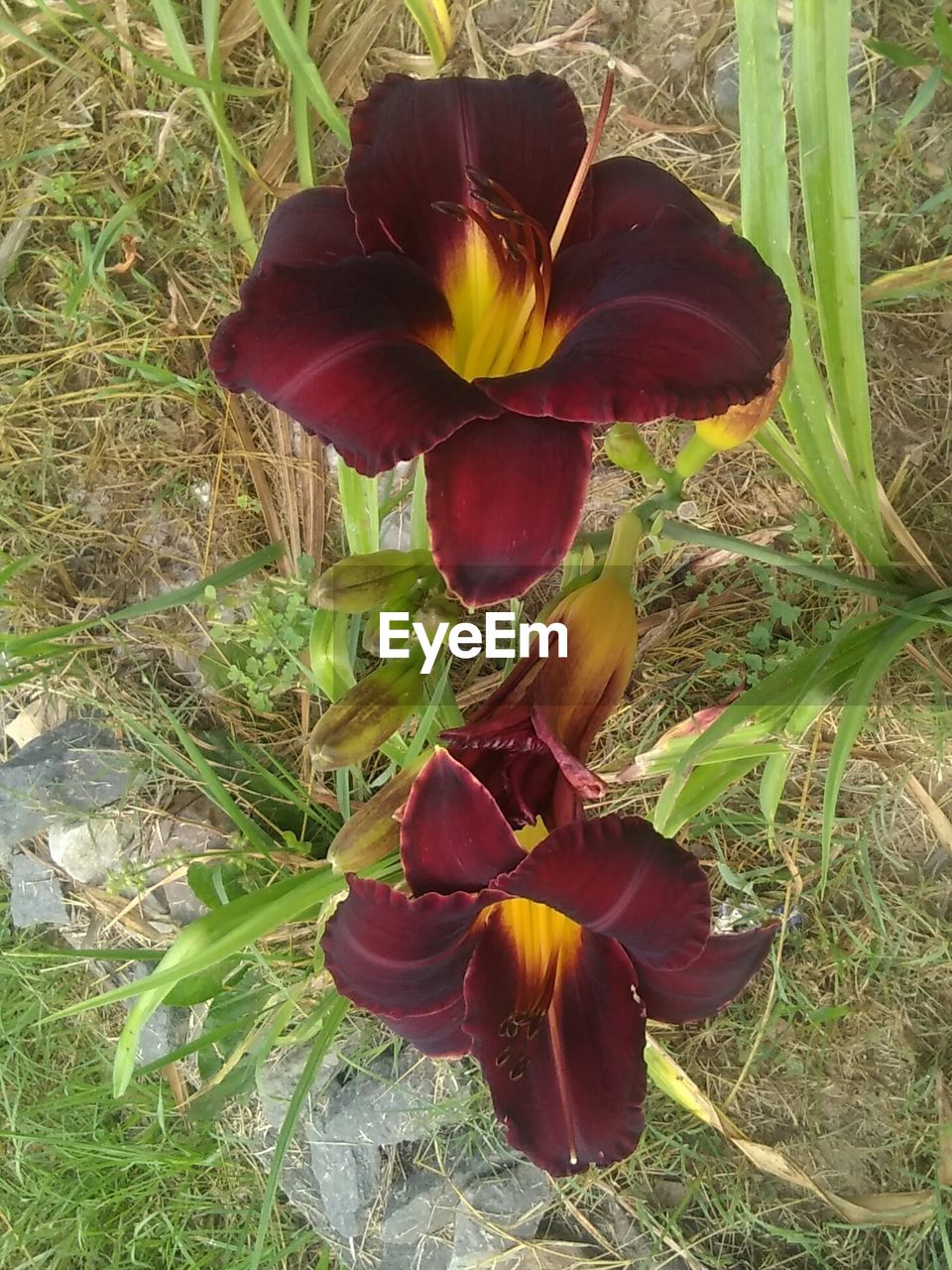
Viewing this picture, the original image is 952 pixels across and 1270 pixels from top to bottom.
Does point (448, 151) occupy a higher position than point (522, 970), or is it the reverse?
point (448, 151)

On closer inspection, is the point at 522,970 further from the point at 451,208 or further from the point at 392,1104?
the point at 392,1104

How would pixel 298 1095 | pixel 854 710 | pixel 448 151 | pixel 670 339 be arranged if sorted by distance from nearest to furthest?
pixel 670 339 → pixel 448 151 → pixel 854 710 → pixel 298 1095

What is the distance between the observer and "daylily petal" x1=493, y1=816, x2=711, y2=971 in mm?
698

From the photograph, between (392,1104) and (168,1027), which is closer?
(392,1104)

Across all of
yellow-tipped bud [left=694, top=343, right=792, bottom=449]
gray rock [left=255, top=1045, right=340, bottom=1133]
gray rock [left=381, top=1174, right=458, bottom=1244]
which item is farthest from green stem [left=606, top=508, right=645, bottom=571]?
gray rock [left=381, top=1174, right=458, bottom=1244]

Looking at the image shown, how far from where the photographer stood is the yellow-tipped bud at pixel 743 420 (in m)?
0.78

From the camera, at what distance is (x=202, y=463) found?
4.92ft

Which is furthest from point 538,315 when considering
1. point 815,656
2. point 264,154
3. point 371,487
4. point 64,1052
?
point 64,1052

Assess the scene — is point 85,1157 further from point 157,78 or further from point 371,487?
point 157,78

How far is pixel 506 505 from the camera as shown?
2.22ft

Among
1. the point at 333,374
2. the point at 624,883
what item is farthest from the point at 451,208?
the point at 624,883

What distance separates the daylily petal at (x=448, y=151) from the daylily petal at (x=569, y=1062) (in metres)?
0.59

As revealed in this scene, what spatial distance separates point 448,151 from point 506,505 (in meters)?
0.31

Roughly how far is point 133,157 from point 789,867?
1.46 metres
